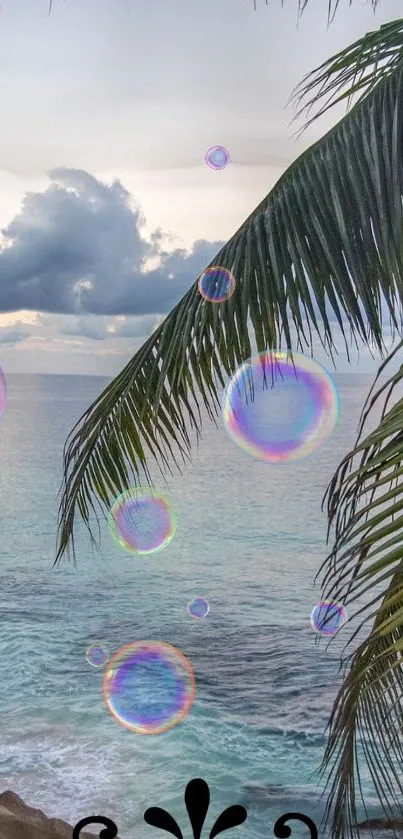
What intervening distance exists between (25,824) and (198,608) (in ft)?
60.8

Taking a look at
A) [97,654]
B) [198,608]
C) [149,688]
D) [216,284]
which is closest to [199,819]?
[216,284]

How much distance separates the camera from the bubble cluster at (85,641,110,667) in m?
15.2

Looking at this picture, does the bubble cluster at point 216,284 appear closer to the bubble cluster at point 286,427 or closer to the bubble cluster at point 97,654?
the bubble cluster at point 97,654

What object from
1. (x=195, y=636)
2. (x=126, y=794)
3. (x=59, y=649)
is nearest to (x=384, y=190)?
(x=126, y=794)

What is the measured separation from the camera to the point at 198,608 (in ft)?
72.1

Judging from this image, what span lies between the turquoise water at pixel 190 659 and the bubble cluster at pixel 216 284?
23.1ft

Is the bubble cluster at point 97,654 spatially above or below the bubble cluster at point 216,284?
below

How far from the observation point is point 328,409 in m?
91.4

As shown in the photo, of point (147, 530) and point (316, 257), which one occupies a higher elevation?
point (316, 257)

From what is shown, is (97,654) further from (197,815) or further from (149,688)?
(197,815)

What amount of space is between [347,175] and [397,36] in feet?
1.90

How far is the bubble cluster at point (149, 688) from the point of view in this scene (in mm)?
11758

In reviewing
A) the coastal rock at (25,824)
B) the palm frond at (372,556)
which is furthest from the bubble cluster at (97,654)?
the palm frond at (372,556)

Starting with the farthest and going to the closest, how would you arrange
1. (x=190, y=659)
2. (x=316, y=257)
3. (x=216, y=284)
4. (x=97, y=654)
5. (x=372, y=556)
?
(x=97, y=654)
(x=190, y=659)
(x=216, y=284)
(x=316, y=257)
(x=372, y=556)
